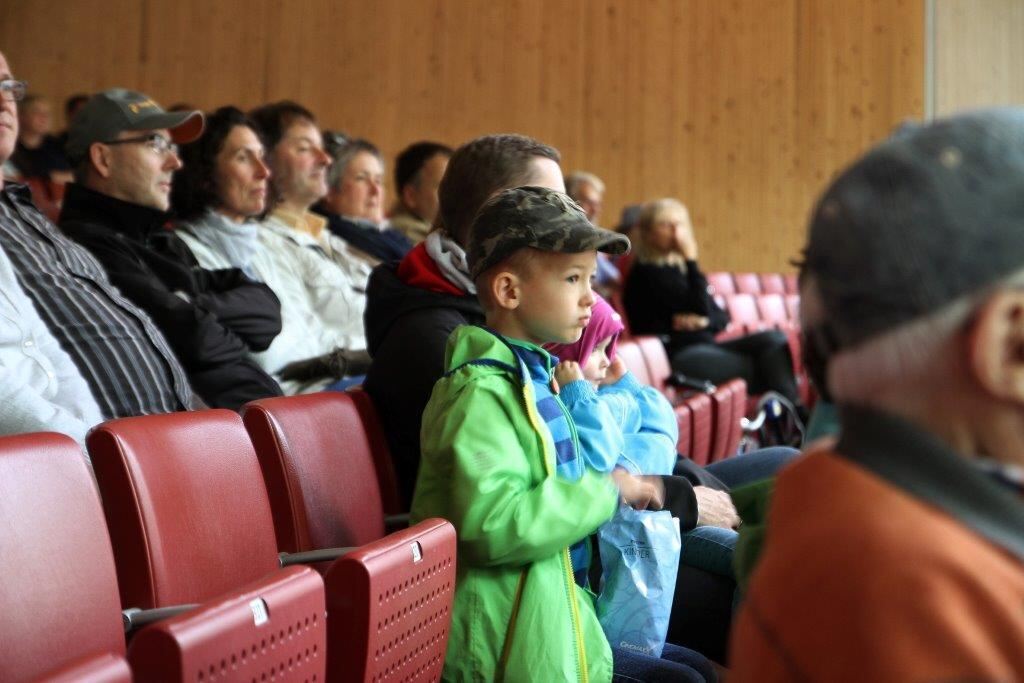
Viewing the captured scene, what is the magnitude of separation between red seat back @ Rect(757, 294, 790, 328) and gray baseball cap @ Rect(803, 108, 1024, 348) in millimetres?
6365

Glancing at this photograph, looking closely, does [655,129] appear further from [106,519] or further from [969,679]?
[969,679]

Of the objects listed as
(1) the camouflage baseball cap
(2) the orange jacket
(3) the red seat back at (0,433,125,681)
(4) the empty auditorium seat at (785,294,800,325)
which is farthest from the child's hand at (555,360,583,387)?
(4) the empty auditorium seat at (785,294,800,325)

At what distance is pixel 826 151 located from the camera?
8.95m

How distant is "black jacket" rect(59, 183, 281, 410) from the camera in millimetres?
2592

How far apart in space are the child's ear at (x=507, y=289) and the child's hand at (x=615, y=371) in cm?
53

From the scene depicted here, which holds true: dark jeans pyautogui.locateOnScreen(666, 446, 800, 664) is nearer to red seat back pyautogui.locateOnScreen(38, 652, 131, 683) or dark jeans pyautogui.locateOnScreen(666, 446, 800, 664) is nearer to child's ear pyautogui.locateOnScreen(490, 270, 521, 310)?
child's ear pyautogui.locateOnScreen(490, 270, 521, 310)

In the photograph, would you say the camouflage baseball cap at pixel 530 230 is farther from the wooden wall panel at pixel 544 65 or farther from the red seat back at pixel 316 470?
the wooden wall panel at pixel 544 65

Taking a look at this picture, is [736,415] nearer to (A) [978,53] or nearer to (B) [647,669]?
(B) [647,669]

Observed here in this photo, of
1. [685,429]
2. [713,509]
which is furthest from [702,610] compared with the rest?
[685,429]

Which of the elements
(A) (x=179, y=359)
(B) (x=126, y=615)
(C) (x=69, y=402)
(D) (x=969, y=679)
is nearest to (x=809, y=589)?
(D) (x=969, y=679)

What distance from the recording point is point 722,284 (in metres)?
7.99

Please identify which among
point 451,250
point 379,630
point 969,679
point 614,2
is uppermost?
point 614,2

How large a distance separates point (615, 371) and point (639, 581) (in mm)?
626

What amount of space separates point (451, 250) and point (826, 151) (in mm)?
7541
